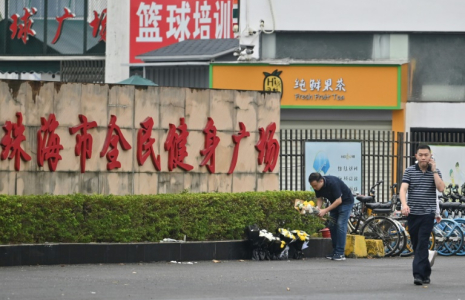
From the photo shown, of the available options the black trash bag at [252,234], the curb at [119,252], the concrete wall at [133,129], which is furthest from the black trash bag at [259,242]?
the concrete wall at [133,129]

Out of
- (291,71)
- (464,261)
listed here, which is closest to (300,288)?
(464,261)

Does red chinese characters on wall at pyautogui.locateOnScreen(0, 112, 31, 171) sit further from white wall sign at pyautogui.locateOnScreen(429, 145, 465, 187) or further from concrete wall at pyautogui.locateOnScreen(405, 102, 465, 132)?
concrete wall at pyautogui.locateOnScreen(405, 102, 465, 132)

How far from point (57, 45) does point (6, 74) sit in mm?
2237

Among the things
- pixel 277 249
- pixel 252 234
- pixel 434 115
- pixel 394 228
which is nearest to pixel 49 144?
pixel 252 234

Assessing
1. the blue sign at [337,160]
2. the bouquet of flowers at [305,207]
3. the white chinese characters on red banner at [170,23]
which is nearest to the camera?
the bouquet of flowers at [305,207]

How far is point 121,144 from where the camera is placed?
17016mm

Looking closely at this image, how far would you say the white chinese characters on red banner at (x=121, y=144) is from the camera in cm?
1572

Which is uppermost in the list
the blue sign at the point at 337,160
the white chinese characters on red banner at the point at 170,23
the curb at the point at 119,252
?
the white chinese characters on red banner at the point at 170,23

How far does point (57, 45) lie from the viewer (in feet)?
122

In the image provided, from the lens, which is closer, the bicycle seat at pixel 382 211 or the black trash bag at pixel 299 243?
the black trash bag at pixel 299 243

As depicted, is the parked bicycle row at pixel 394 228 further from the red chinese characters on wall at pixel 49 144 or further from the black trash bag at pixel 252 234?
the red chinese characters on wall at pixel 49 144

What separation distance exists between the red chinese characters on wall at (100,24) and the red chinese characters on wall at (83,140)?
776 inches

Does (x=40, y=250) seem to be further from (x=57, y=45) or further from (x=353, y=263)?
(x=57, y=45)

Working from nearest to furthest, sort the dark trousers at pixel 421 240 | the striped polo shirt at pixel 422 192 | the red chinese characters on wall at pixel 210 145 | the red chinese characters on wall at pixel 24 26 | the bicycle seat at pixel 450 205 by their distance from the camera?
the dark trousers at pixel 421 240, the striped polo shirt at pixel 422 192, the red chinese characters on wall at pixel 210 145, the bicycle seat at pixel 450 205, the red chinese characters on wall at pixel 24 26
